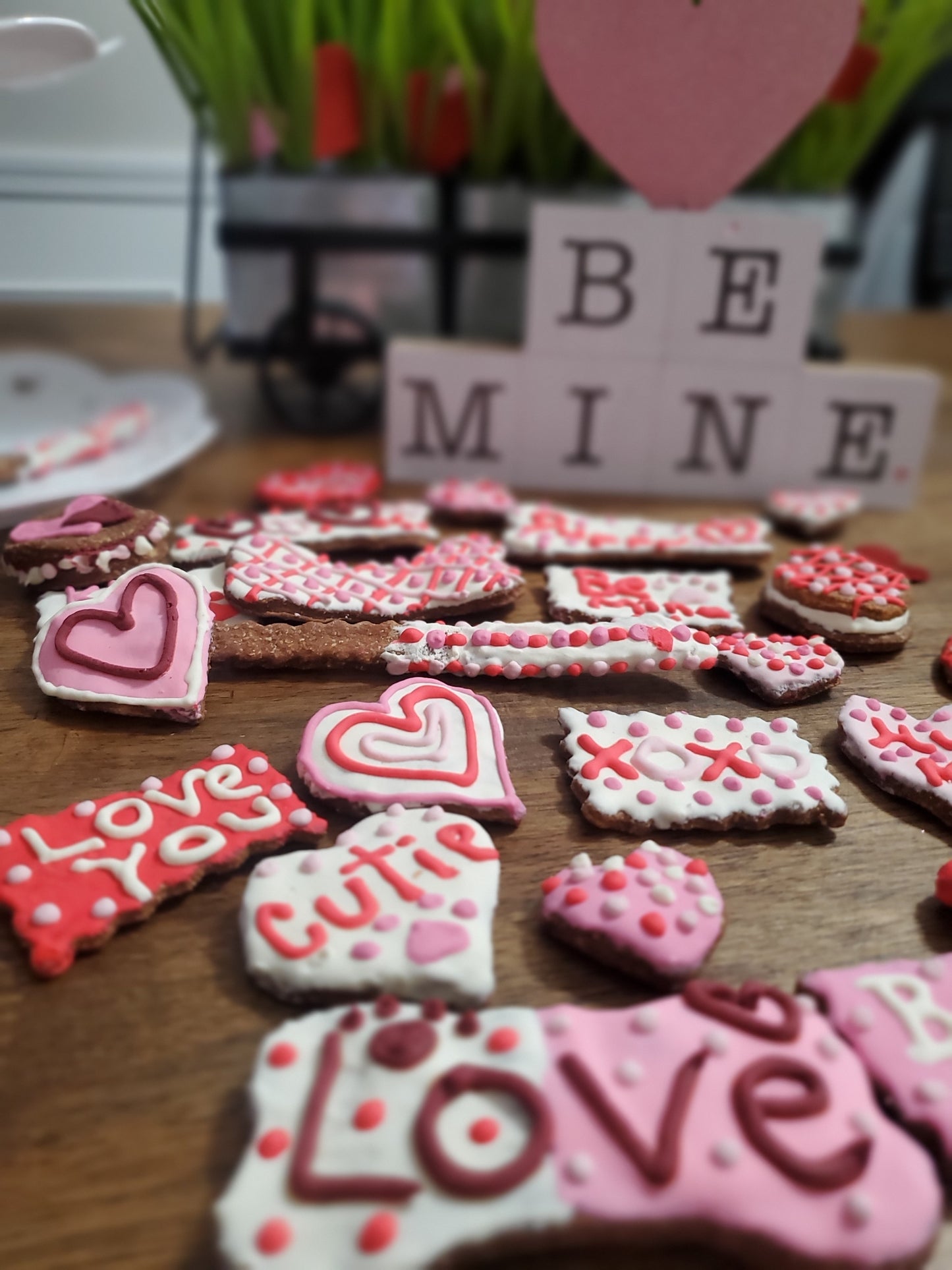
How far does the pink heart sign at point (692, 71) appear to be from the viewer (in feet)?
3.06

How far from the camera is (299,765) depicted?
0.65m

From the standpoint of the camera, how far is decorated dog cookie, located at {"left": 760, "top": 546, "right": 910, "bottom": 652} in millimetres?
836

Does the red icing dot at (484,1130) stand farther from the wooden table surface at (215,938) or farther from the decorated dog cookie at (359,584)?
the decorated dog cookie at (359,584)

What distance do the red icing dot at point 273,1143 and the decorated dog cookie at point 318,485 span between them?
0.76 m

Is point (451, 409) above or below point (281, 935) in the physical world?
above

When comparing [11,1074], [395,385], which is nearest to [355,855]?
[11,1074]

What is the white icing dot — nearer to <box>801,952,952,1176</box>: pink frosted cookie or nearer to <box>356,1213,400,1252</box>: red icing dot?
<box>356,1213,400,1252</box>: red icing dot

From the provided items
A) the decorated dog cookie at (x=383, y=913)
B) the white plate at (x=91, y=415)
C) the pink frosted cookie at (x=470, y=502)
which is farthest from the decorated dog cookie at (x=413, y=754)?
the white plate at (x=91, y=415)

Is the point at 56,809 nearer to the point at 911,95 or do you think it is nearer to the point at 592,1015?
the point at 592,1015

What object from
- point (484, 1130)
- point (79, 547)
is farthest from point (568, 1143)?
point (79, 547)

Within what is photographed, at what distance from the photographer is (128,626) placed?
2.43ft

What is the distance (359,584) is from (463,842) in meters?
0.33

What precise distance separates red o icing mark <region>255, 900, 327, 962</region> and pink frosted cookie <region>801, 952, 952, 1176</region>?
27cm

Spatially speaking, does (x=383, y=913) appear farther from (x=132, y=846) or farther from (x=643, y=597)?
(x=643, y=597)
